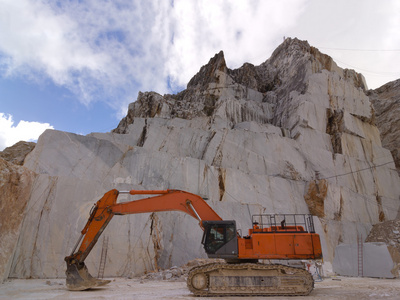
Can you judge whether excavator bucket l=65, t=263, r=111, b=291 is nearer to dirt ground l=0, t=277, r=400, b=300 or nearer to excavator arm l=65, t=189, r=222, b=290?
excavator arm l=65, t=189, r=222, b=290

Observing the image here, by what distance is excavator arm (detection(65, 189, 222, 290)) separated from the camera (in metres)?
7.92

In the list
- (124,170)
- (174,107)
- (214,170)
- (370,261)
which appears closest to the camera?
(370,261)

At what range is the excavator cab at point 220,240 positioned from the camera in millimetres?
7289

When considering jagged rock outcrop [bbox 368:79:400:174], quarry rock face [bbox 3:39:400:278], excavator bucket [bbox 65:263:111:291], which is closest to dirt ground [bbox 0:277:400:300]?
excavator bucket [bbox 65:263:111:291]

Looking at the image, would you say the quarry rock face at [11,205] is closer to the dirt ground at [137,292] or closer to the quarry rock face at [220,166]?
the quarry rock face at [220,166]

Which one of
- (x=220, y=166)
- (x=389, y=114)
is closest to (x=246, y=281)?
(x=220, y=166)

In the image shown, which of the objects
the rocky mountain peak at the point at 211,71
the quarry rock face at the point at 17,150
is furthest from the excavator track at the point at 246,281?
the rocky mountain peak at the point at 211,71

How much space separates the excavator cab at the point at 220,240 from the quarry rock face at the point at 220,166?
639 cm

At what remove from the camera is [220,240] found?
24.3 ft

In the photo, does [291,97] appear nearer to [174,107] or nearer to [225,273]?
[174,107]

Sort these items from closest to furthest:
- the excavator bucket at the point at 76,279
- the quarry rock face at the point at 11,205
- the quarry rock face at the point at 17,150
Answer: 1. the excavator bucket at the point at 76,279
2. the quarry rock face at the point at 11,205
3. the quarry rock face at the point at 17,150

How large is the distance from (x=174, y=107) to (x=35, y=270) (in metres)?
19.7

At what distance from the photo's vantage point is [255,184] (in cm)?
1923

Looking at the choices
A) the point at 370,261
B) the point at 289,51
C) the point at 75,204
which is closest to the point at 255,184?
the point at 370,261
